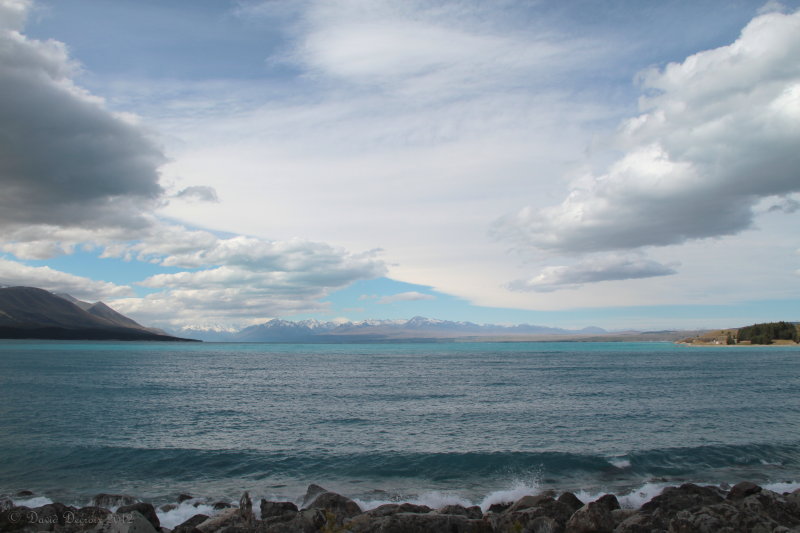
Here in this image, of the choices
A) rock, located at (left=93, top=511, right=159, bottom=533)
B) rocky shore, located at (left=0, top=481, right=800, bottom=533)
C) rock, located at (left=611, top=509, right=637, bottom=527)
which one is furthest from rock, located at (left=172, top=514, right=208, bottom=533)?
rock, located at (left=611, top=509, right=637, bottom=527)

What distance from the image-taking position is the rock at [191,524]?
17.7 metres

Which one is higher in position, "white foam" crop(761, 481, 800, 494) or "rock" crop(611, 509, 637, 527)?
"rock" crop(611, 509, 637, 527)

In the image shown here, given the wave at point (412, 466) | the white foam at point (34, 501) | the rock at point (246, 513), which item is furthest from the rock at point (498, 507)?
the white foam at point (34, 501)

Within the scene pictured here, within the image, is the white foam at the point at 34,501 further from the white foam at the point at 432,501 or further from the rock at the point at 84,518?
the white foam at the point at 432,501

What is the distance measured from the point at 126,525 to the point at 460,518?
36.4 ft

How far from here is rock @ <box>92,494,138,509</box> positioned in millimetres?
22525

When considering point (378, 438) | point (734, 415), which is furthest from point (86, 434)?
point (734, 415)

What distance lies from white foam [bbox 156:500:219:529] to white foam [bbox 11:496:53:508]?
6.05 m

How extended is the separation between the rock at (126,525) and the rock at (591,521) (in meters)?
14.8

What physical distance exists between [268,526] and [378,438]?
18.7 m

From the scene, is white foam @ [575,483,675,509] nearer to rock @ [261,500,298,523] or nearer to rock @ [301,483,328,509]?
rock @ [301,483,328,509]

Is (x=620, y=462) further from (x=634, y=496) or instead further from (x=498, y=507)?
(x=498, y=507)

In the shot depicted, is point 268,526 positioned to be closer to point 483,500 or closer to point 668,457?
point 483,500

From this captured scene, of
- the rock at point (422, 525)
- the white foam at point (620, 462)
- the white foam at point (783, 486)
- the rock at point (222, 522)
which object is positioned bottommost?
the white foam at point (620, 462)
